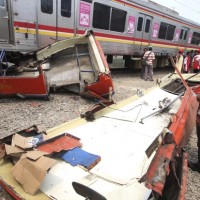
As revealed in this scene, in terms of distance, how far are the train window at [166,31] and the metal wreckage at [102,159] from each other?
1012 cm

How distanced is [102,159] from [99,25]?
755cm

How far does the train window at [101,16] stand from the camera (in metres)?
9.01

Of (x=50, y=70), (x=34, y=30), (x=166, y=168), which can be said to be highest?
(x=34, y=30)

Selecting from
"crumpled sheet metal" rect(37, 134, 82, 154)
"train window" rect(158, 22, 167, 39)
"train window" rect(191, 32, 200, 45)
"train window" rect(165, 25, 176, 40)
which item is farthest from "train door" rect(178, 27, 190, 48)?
"crumpled sheet metal" rect(37, 134, 82, 154)

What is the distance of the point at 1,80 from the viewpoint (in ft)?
17.7

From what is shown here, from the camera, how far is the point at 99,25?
9.30 meters

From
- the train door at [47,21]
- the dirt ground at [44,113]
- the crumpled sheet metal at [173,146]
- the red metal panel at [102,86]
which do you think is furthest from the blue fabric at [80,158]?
the train door at [47,21]

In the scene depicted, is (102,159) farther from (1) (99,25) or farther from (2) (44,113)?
(1) (99,25)

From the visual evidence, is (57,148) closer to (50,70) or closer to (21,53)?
(50,70)

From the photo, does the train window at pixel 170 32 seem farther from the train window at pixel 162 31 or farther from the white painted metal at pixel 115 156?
the white painted metal at pixel 115 156

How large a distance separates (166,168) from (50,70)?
547 cm

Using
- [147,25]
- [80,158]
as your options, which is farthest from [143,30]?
[80,158]

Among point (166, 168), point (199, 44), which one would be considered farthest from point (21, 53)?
point (199, 44)

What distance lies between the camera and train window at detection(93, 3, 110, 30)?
9.01 meters
